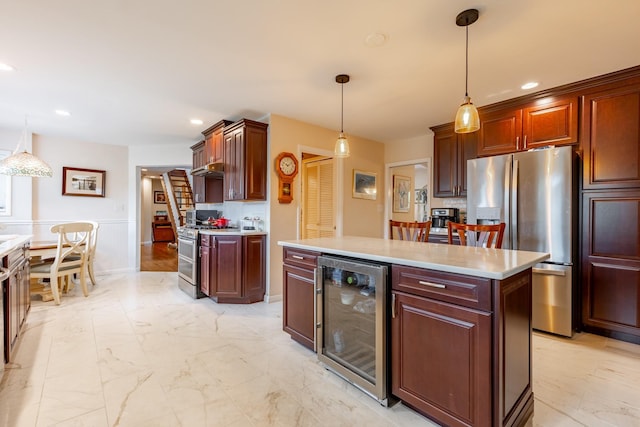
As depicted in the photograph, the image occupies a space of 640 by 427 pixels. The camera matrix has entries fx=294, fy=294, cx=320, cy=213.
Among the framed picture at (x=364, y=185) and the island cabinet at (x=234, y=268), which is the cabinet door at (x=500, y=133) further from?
the island cabinet at (x=234, y=268)

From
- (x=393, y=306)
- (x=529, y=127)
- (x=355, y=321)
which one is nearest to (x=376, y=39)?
(x=393, y=306)

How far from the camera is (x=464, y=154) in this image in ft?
12.8

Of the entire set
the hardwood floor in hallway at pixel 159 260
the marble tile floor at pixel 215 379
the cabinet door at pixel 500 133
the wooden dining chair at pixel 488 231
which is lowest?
the marble tile floor at pixel 215 379

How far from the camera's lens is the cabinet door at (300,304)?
2271 mm

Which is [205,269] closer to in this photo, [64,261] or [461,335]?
[64,261]

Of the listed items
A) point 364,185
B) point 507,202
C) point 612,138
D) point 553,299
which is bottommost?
point 553,299

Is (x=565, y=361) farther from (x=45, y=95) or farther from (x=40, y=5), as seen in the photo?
(x=45, y=95)

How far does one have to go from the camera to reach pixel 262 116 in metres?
3.84

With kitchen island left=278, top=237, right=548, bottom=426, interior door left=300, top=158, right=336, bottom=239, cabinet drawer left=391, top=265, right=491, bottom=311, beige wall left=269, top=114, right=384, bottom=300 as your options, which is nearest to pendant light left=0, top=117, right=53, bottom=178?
beige wall left=269, top=114, right=384, bottom=300

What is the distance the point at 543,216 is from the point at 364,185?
2.59m

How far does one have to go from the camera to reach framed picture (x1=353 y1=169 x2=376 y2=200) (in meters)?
4.80

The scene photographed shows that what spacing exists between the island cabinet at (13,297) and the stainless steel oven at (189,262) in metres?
1.60

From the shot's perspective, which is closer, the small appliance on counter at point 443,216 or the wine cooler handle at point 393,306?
the wine cooler handle at point 393,306

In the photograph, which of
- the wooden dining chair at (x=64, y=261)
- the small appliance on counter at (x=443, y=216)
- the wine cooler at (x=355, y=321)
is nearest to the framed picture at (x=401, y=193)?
the small appliance on counter at (x=443, y=216)
